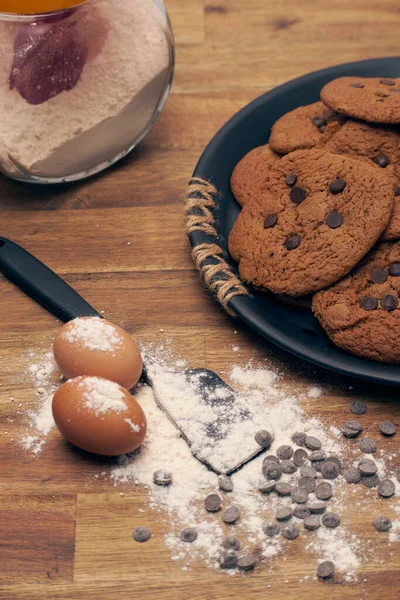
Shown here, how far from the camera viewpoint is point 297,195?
189 cm

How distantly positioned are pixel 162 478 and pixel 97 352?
28 cm

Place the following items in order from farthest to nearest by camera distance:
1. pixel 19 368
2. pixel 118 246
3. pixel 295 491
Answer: pixel 118 246, pixel 19 368, pixel 295 491

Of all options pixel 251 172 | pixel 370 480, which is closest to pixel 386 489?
pixel 370 480

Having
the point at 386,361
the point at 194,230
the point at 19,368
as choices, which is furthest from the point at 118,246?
the point at 386,361

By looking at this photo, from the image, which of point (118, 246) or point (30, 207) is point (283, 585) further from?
point (30, 207)

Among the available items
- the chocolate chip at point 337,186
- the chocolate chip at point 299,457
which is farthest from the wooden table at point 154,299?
the chocolate chip at point 337,186

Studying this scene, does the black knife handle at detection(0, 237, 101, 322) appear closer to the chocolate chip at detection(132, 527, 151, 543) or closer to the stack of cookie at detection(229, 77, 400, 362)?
the stack of cookie at detection(229, 77, 400, 362)

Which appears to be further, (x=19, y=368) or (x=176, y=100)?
(x=176, y=100)

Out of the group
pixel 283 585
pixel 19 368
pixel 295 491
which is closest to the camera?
pixel 283 585

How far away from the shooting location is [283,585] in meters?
1.54

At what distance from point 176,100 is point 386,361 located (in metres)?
1.11

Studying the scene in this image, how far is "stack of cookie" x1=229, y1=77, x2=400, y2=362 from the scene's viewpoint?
1.78m

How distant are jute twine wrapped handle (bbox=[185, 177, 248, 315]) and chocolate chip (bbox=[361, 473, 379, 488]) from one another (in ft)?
1.51

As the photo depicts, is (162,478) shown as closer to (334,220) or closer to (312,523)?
(312,523)
